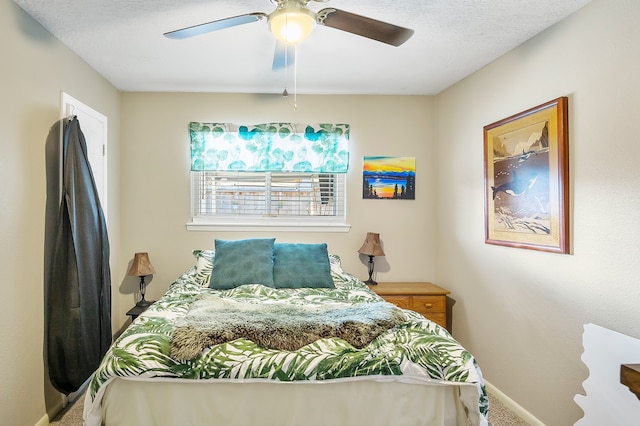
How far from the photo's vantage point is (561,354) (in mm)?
2133

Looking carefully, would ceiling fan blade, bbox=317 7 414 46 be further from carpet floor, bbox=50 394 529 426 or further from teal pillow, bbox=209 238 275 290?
carpet floor, bbox=50 394 529 426

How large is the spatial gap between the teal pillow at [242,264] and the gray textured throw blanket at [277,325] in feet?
2.06

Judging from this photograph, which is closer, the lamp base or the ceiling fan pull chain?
the ceiling fan pull chain

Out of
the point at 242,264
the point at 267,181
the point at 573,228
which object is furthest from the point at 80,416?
the point at 573,228

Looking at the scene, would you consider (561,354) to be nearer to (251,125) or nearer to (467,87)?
(467,87)

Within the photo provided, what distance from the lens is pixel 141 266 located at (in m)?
3.24

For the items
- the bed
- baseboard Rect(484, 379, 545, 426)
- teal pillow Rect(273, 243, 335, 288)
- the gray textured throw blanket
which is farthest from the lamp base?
baseboard Rect(484, 379, 545, 426)

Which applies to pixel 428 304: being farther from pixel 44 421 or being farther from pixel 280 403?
pixel 44 421

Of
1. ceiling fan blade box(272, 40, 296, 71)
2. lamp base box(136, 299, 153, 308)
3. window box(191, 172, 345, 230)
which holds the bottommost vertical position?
lamp base box(136, 299, 153, 308)

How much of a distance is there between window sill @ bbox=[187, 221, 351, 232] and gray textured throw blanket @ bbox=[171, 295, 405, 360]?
4.78ft

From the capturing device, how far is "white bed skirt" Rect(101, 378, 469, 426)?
157 centimetres

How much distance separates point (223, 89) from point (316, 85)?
0.89 metres

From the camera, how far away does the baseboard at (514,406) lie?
7.61ft

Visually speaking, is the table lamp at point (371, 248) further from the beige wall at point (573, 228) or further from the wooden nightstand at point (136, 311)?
the wooden nightstand at point (136, 311)
